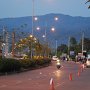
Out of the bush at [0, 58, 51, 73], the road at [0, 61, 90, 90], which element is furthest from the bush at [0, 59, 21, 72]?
the road at [0, 61, 90, 90]

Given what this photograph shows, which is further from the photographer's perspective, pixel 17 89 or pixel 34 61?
pixel 34 61

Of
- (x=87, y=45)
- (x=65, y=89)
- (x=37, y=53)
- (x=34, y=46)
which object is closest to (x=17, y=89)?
(x=65, y=89)

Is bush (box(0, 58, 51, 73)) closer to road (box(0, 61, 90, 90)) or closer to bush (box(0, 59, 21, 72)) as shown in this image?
bush (box(0, 59, 21, 72))

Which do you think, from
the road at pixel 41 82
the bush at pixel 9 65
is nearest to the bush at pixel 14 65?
the bush at pixel 9 65

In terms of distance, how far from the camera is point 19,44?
9131 centimetres

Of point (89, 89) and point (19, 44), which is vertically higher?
point (19, 44)

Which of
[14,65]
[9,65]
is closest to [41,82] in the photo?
[9,65]

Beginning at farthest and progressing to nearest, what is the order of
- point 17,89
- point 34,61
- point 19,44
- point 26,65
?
point 19,44 → point 34,61 → point 26,65 → point 17,89

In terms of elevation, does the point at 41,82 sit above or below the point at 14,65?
below

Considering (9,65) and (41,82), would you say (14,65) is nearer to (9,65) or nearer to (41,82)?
(9,65)

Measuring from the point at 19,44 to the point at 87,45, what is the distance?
3594 inches

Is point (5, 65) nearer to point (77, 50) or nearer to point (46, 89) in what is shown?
point (46, 89)

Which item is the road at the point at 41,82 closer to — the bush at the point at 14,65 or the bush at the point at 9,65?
the bush at the point at 9,65

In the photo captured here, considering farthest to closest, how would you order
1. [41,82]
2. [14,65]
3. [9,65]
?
[14,65]
[9,65]
[41,82]
